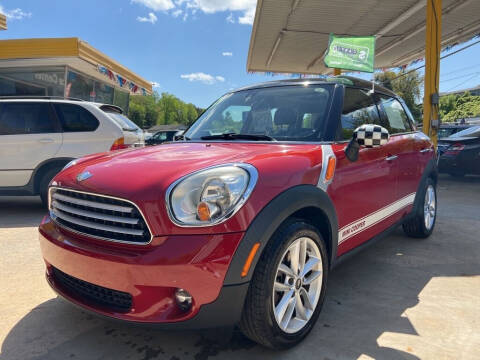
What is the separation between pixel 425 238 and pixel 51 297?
3.93 metres

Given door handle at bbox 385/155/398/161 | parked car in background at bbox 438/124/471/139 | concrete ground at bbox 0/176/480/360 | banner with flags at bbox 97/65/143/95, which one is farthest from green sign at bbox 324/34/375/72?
banner with flags at bbox 97/65/143/95

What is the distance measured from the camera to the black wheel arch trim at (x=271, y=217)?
1.74 meters

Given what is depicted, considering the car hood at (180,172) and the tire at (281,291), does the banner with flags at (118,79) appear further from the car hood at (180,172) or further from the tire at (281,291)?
the tire at (281,291)

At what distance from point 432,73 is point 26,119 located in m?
8.24

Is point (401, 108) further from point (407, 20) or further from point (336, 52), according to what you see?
point (407, 20)

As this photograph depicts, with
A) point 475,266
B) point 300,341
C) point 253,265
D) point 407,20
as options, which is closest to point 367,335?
point 300,341

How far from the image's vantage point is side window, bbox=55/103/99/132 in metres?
5.50

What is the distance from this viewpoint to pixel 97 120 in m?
5.52

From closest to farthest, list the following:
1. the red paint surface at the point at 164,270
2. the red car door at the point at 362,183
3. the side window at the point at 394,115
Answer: the red paint surface at the point at 164,270 < the red car door at the point at 362,183 < the side window at the point at 394,115

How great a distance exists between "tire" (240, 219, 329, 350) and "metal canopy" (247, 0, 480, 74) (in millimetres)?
7720

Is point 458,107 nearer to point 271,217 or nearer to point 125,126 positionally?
point 125,126

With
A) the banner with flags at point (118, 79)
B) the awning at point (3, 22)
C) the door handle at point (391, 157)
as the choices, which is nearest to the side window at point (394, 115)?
the door handle at point (391, 157)

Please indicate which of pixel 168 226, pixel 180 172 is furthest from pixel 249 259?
pixel 180 172

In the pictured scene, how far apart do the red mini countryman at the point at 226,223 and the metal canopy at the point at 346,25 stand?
278 inches
